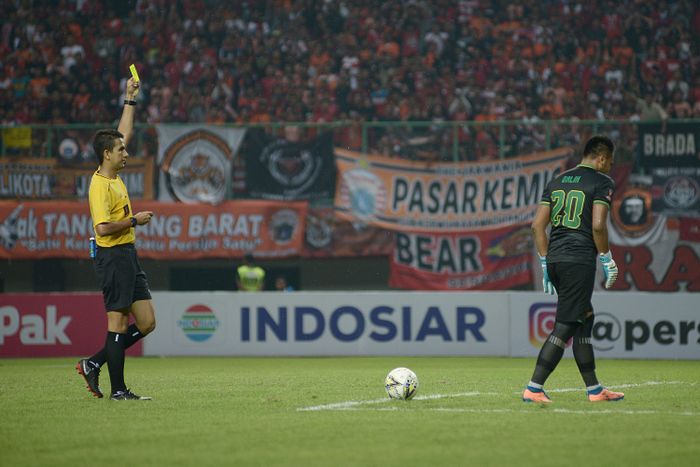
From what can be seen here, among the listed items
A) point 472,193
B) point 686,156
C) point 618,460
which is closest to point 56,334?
point 472,193

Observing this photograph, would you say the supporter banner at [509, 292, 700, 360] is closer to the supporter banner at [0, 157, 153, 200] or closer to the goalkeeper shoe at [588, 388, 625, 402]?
the supporter banner at [0, 157, 153, 200]

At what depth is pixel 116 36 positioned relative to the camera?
27.6 metres

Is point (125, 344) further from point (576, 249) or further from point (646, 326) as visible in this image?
point (646, 326)

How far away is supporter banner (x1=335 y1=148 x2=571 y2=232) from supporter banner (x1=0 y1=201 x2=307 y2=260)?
1095 mm

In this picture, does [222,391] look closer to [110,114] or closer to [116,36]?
[110,114]

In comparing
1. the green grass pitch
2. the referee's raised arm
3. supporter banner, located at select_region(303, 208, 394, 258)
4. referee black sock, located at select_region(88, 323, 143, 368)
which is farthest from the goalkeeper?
supporter banner, located at select_region(303, 208, 394, 258)

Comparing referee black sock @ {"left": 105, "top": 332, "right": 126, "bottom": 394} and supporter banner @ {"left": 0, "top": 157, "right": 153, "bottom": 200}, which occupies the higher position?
supporter banner @ {"left": 0, "top": 157, "right": 153, "bottom": 200}

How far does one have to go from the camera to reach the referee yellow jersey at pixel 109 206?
973 centimetres

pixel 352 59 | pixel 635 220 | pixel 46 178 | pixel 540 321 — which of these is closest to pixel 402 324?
pixel 540 321

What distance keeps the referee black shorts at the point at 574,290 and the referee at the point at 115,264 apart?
11.1 feet

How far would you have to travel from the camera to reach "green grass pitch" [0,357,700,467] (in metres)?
6.69

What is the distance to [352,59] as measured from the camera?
2633 cm

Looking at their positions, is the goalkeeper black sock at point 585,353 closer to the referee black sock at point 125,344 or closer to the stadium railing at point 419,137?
the referee black sock at point 125,344

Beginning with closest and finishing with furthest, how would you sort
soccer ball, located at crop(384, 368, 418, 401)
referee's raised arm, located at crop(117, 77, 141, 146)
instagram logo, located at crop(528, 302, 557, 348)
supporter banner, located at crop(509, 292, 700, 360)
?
soccer ball, located at crop(384, 368, 418, 401) → referee's raised arm, located at crop(117, 77, 141, 146) → supporter banner, located at crop(509, 292, 700, 360) → instagram logo, located at crop(528, 302, 557, 348)
